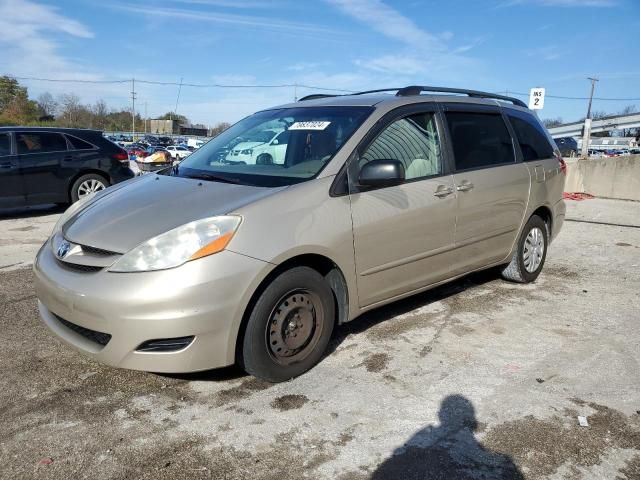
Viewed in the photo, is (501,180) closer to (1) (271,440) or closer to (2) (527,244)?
(2) (527,244)

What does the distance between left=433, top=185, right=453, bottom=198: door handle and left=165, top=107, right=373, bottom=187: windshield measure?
2.58 feet

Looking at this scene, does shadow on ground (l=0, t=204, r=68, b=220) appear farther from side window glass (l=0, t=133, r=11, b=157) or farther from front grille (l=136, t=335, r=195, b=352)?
front grille (l=136, t=335, r=195, b=352)

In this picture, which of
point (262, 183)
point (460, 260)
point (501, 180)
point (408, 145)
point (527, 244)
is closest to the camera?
point (262, 183)

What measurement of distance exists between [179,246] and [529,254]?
3.83 metres

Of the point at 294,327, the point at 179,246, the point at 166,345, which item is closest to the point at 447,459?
the point at 294,327

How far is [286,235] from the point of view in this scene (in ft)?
10.0

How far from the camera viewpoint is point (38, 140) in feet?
29.7

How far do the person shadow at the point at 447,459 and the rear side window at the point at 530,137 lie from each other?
3.14 m

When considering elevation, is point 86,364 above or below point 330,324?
below

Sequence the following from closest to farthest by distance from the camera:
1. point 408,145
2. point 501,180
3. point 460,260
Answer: point 408,145 → point 460,260 → point 501,180

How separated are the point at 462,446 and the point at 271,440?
36.8 inches

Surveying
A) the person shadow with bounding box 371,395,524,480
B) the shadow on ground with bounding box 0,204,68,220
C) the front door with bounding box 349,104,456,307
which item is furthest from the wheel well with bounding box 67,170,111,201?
the person shadow with bounding box 371,395,524,480

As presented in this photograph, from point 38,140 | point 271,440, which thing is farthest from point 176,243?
point 38,140

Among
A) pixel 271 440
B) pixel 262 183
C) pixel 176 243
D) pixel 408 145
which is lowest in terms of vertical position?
pixel 271 440
